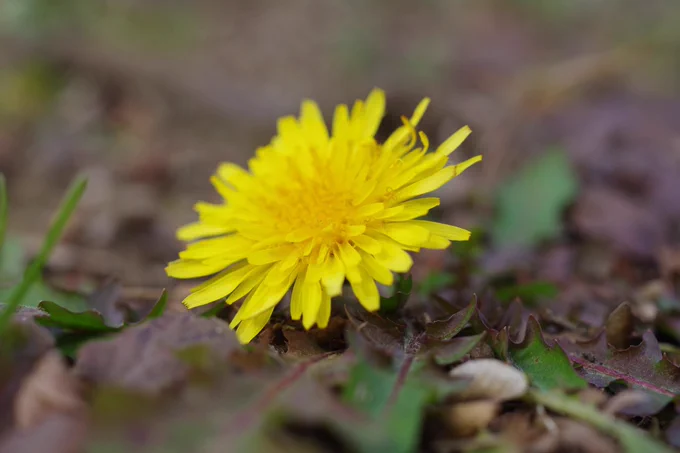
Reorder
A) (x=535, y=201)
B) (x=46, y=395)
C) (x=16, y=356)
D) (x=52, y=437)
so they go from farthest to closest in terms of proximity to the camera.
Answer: (x=535, y=201)
(x=16, y=356)
(x=46, y=395)
(x=52, y=437)

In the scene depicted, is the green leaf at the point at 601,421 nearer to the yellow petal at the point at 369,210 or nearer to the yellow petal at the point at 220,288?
the yellow petal at the point at 369,210

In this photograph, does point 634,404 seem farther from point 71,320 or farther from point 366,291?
point 71,320

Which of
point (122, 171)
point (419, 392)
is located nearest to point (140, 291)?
point (419, 392)

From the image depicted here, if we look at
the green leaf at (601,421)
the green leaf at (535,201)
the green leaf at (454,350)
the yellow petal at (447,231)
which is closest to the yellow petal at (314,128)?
the yellow petal at (447,231)

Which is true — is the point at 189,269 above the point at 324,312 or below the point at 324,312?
below

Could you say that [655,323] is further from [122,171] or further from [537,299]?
[122,171]

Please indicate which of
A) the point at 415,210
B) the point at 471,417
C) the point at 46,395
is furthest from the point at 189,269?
the point at 471,417

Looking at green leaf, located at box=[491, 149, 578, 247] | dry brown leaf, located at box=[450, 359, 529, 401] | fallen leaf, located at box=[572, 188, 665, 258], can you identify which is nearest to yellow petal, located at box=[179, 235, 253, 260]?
dry brown leaf, located at box=[450, 359, 529, 401]
